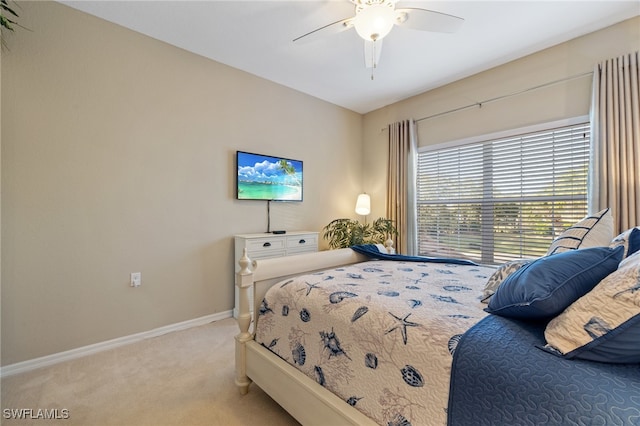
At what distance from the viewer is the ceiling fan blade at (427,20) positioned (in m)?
1.78

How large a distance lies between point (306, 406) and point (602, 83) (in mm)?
3328

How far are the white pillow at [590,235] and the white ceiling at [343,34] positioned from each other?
1757 millimetres

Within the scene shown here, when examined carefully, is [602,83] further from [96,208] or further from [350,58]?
[96,208]

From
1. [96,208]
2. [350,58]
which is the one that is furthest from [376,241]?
[96,208]

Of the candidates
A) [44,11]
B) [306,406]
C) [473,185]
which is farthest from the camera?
[473,185]

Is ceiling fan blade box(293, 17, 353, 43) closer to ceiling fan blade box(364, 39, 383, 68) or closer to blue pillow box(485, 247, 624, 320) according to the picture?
ceiling fan blade box(364, 39, 383, 68)

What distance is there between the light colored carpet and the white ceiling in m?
2.69

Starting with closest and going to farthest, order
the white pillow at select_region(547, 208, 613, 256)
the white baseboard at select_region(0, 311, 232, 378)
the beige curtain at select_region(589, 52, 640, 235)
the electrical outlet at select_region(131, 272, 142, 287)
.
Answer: the white pillow at select_region(547, 208, 613, 256), the white baseboard at select_region(0, 311, 232, 378), the beige curtain at select_region(589, 52, 640, 235), the electrical outlet at select_region(131, 272, 142, 287)

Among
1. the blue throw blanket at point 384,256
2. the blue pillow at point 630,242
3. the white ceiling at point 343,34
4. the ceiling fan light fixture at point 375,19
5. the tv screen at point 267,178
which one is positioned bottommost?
the blue throw blanket at point 384,256

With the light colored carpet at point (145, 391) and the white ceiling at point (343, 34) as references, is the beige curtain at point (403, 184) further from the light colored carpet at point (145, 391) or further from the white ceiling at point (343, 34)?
the light colored carpet at point (145, 391)

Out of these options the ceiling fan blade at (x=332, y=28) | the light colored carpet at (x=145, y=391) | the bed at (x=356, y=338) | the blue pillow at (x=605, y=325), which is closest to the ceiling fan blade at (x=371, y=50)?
the ceiling fan blade at (x=332, y=28)

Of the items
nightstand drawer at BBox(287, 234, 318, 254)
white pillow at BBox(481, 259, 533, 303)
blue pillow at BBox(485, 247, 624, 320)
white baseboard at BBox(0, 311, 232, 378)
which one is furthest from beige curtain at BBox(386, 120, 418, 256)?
blue pillow at BBox(485, 247, 624, 320)

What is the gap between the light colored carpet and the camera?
1.49m

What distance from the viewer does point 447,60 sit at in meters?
2.88
